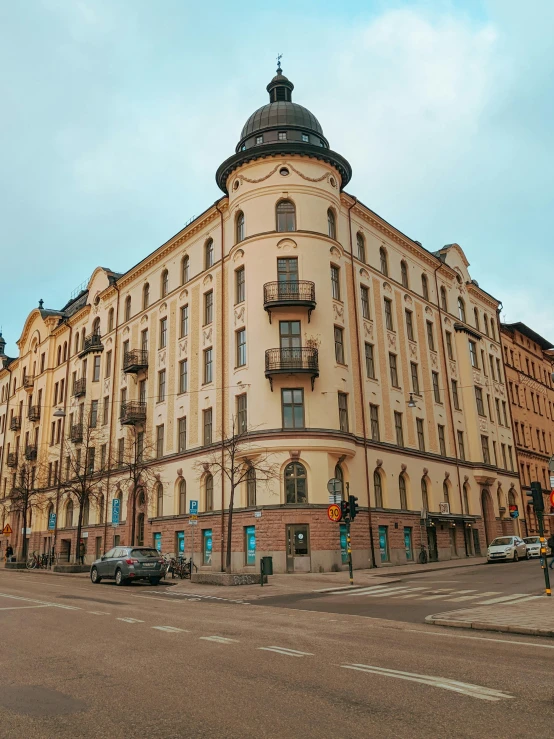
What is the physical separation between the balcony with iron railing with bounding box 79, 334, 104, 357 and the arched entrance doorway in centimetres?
2972

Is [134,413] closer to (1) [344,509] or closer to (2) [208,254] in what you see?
(2) [208,254]

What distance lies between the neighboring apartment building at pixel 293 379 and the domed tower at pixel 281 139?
116 mm

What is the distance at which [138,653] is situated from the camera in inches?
340

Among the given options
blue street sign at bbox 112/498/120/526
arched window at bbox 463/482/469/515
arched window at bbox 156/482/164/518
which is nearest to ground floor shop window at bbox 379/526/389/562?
arched window at bbox 463/482/469/515

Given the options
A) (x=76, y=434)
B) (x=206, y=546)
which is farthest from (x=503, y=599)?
(x=76, y=434)

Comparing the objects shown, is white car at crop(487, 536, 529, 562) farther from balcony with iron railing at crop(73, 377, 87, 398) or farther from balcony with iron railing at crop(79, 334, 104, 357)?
balcony with iron railing at crop(73, 377, 87, 398)

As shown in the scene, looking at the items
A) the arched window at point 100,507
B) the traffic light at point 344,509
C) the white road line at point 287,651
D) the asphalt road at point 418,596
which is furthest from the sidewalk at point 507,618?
the arched window at point 100,507

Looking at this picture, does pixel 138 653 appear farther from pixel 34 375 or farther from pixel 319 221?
pixel 34 375

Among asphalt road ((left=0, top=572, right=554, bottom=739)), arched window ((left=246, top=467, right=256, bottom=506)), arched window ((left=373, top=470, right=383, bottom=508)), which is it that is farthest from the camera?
arched window ((left=373, top=470, right=383, bottom=508))

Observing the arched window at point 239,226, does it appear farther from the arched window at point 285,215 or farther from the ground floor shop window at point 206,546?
the ground floor shop window at point 206,546

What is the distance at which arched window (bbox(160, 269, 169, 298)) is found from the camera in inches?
1630

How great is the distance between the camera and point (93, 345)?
155 feet

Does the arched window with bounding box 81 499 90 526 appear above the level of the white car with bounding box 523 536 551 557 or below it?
above

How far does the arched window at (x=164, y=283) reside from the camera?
41.4 metres
